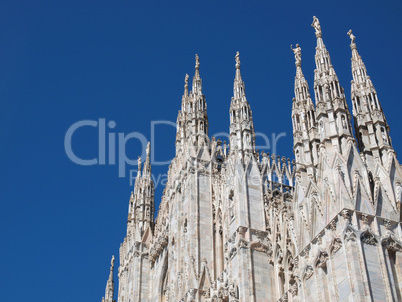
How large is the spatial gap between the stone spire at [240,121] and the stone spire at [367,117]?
793cm

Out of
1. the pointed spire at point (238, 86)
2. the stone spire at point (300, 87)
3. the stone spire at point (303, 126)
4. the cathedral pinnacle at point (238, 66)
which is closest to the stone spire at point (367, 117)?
the stone spire at point (303, 126)

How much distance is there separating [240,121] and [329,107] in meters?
10.2

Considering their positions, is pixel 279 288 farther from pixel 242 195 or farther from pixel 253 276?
pixel 242 195

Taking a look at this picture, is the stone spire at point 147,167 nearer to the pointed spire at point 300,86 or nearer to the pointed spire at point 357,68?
the pointed spire at point 300,86

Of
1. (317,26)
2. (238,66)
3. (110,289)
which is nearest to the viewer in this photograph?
(317,26)

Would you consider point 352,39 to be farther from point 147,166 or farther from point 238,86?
point 147,166

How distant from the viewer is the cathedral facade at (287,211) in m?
22.7

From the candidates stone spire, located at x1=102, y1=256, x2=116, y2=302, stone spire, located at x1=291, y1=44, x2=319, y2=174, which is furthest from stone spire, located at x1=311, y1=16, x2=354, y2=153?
stone spire, located at x1=102, y1=256, x2=116, y2=302

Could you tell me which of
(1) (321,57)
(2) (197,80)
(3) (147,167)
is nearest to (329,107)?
(1) (321,57)

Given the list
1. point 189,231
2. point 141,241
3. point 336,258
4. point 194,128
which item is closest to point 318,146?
point 336,258

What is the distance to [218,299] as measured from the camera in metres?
32.6

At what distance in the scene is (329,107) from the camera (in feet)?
88.9

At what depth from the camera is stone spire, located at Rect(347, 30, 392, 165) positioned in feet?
86.3

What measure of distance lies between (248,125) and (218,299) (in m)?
9.42
